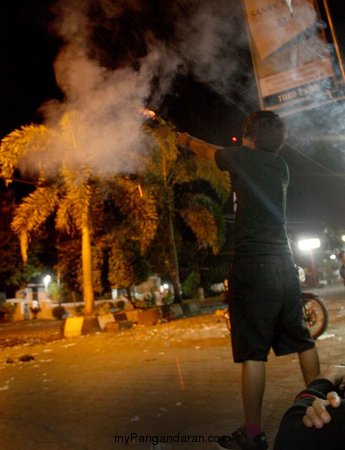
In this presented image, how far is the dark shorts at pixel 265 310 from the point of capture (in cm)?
238

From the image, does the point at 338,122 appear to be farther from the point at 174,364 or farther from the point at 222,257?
the point at 222,257

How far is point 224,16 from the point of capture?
6.81m

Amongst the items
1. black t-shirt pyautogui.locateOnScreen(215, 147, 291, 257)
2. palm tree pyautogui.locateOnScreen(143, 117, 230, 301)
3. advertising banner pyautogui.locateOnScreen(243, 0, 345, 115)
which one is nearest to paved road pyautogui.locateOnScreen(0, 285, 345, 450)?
black t-shirt pyautogui.locateOnScreen(215, 147, 291, 257)

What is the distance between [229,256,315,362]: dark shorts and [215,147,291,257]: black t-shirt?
0.31ft

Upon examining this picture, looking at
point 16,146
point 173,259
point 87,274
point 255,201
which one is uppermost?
point 16,146

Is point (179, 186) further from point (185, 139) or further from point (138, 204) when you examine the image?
point (185, 139)

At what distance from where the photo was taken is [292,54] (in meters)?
5.38

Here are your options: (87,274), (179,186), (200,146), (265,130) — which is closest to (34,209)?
(87,274)

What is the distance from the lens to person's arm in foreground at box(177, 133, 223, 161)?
8.97 feet

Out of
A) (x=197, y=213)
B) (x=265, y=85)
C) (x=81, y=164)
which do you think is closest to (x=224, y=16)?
(x=265, y=85)

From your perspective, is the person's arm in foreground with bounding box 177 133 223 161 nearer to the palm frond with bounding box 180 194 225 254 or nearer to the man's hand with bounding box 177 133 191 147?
the man's hand with bounding box 177 133 191 147

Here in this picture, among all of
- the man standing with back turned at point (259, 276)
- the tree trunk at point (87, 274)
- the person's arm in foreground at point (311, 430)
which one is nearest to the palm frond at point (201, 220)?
the tree trunk at point (87, 274)

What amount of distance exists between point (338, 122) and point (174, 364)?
21.4 feet

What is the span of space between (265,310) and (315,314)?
13.3 ft
